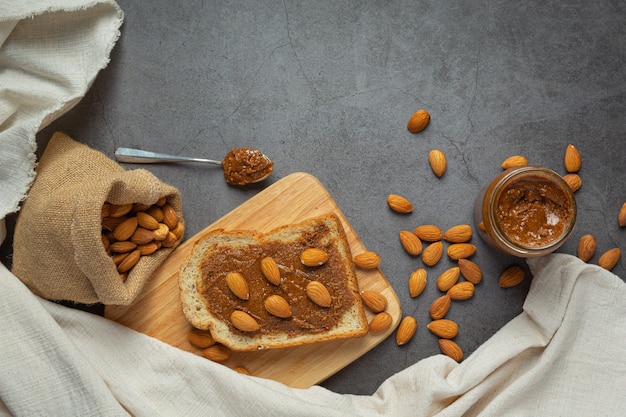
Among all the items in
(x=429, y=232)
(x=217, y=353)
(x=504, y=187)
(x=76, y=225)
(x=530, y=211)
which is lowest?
(x=217, y=353)

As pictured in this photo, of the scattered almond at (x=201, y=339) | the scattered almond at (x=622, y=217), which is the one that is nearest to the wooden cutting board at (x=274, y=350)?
the scattered almond at (x=201, y=339)

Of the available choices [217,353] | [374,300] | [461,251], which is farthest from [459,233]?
[217,353]

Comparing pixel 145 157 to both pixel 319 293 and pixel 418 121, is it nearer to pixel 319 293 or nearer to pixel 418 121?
pixel 319 293

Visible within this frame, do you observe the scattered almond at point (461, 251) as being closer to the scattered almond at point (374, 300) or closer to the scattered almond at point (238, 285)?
the scattered almond at point (374, 300)

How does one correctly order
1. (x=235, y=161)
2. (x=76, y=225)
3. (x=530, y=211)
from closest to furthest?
1. (x=76, y=225)
2. (x=530, y=211)
3. (x=235, y=161)

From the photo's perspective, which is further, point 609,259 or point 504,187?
point 609,259

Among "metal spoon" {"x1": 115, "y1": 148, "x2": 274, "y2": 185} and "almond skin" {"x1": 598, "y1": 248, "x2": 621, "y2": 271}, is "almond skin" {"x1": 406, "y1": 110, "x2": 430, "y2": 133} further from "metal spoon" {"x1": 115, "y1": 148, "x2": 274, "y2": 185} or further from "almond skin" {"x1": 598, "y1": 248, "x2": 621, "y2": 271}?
"almond skin" {"x1": 598, "y1": 248, "x2": 621, "y2": 271}

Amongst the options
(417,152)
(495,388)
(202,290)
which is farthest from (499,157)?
(202,290)

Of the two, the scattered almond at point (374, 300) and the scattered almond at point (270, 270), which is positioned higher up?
the scattered almond at point (270, 270)
